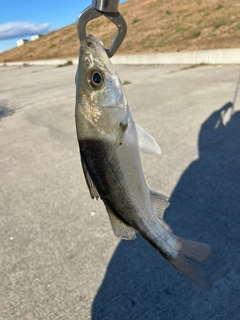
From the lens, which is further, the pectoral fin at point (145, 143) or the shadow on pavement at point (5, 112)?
the shadow on pavement at point (5, 112)

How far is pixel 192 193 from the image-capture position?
3707mm

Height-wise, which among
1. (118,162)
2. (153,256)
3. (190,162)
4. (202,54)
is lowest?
(202,54)

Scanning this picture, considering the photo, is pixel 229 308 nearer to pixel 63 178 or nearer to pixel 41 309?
pixel 41 309

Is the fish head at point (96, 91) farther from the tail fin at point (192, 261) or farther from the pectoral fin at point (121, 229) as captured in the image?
the tail fin at point (192, 261)

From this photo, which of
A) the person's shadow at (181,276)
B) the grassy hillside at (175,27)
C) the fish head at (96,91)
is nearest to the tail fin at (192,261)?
the fish head at (96,91)

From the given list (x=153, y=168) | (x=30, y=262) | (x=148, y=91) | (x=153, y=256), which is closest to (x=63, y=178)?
(x=153, y=168)

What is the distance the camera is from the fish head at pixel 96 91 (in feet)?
4.15

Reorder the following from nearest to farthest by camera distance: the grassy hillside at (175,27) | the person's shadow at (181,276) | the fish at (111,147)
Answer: the fish at (111,147), the person's shadow at (181,276), the grassy hillside at (175,27)

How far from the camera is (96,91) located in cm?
129

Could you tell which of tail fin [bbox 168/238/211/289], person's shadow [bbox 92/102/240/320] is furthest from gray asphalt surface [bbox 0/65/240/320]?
tail fin [bbox 168/238/211/289]

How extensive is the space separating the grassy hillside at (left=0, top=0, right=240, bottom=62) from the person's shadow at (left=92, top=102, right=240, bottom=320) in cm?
875

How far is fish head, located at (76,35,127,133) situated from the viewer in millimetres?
1266

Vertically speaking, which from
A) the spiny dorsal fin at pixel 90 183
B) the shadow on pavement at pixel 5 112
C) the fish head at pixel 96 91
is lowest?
the shadow on pavement at pixel 5 112

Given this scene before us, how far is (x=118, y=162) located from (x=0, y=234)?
2.58 meters
